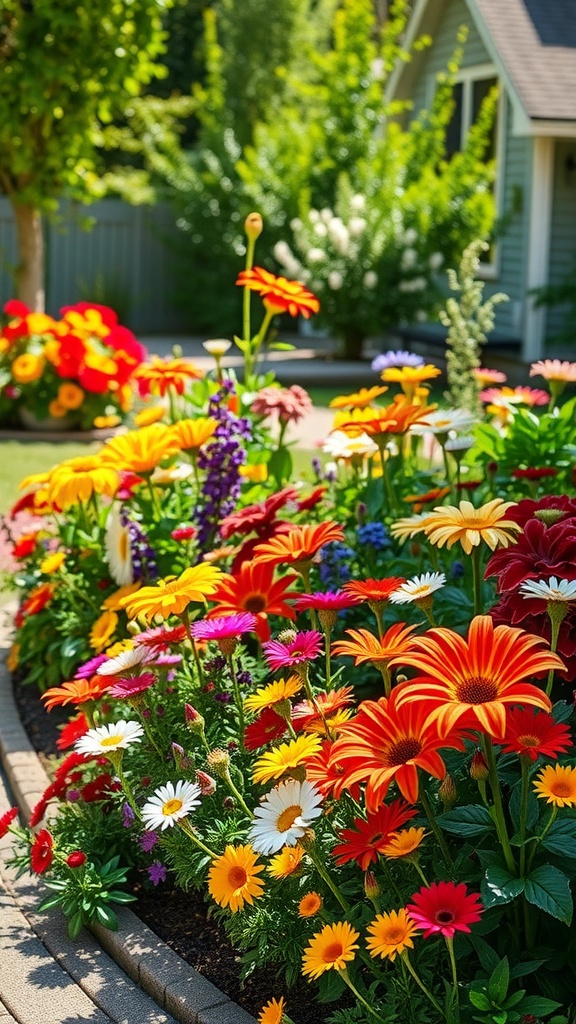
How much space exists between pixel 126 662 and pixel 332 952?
0.92 m

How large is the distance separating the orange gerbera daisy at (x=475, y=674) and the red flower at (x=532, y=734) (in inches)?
2.9

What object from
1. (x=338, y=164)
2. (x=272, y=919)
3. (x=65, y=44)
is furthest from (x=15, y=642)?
(x=338, y=164)

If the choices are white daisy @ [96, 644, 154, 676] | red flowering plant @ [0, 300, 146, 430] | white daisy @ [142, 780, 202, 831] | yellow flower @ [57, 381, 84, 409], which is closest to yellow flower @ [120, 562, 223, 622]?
white daisy @ [96, 644, 154, 676]

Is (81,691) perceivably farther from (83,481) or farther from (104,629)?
(83,481)

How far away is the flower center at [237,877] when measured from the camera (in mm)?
2316

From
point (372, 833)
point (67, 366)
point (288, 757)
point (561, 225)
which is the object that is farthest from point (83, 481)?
point (561, 225)

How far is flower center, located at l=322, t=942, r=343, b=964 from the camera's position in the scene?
2053mm

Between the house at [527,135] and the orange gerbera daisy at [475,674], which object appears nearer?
the orange gerbera daisy at [475,674]

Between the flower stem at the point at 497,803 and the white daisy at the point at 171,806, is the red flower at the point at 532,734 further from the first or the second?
the white daisy at the point at 171,806

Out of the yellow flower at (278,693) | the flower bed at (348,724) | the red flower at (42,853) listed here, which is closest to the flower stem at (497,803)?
the flower bed at (348,724)

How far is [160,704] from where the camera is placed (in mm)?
3055

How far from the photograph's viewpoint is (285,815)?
2232mm

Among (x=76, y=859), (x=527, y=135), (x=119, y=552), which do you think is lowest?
(x=76, y=859)

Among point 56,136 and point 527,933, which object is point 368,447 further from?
point 56,136
